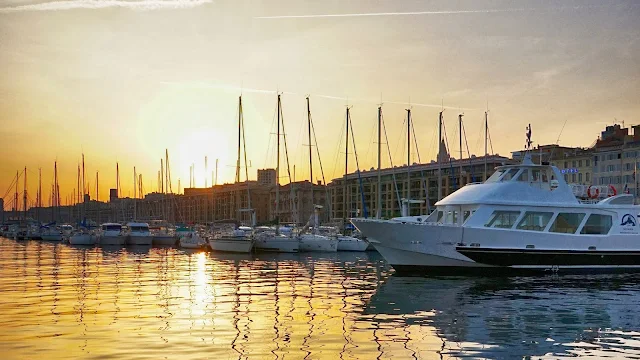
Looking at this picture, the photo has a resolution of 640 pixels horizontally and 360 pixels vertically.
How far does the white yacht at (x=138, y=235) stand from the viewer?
85312 millimetres

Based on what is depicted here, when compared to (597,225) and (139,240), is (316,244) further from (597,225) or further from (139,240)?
(597,225)

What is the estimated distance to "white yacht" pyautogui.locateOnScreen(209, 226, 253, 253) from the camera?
206 feet

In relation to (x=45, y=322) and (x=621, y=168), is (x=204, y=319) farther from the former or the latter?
(x=621, y=168)

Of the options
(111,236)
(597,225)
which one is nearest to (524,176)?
(597,225)

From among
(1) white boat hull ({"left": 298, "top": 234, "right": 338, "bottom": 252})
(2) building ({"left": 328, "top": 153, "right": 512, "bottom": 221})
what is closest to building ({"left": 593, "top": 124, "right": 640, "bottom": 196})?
(2) building ({"left": 328, "top": 153, "right": 512, "bottom": 221})

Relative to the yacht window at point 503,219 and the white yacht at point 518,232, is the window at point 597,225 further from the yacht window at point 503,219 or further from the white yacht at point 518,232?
the yacht window at point 503,219

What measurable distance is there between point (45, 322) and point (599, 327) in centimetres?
1518

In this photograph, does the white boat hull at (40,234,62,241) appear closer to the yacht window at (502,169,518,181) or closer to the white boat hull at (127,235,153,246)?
the white boat hull at (127,235,153,246)

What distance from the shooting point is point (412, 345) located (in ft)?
50.5

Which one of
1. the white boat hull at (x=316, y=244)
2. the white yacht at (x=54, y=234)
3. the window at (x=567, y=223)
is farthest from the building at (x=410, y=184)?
the window at (x=567, y=223)

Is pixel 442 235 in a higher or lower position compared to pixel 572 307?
higher

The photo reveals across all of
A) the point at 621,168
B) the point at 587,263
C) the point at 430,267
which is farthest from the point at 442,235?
the point at 621,168

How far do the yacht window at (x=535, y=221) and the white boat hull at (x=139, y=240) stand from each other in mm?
60770

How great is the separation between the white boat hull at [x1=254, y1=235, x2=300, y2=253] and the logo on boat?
3246 cm
